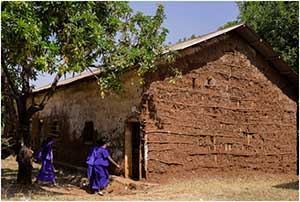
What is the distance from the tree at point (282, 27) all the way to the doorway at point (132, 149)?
1030 cm

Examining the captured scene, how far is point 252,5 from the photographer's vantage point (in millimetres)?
23203

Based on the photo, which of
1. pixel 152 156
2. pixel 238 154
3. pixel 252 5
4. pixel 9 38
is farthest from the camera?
pixel 252 5

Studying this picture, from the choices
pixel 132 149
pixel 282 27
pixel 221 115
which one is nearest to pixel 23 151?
pixel 132 149

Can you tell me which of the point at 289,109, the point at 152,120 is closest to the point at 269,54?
the point at 289,109

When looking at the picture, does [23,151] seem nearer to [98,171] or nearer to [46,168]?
[46,168]

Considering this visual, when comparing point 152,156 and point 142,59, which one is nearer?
point 142,59

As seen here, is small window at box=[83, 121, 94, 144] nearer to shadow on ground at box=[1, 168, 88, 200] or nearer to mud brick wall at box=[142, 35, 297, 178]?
shadow on ground at box=[1, 168, 88, 200]

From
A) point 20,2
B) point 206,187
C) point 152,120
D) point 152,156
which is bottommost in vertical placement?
point 206,187

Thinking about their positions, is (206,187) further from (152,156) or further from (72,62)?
(72,62)

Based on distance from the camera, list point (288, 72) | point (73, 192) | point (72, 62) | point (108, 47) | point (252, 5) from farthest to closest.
A: point (252, 5) < point (288, 72) < point (73, 192) < point (108, 47) < point (72, 62)

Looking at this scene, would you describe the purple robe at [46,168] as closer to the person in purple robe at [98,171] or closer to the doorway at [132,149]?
the person in purple robe at [98,171]

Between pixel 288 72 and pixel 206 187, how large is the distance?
6.04 metres

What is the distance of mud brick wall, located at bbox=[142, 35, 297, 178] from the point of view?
42.0 ft

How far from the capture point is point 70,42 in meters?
9.71
